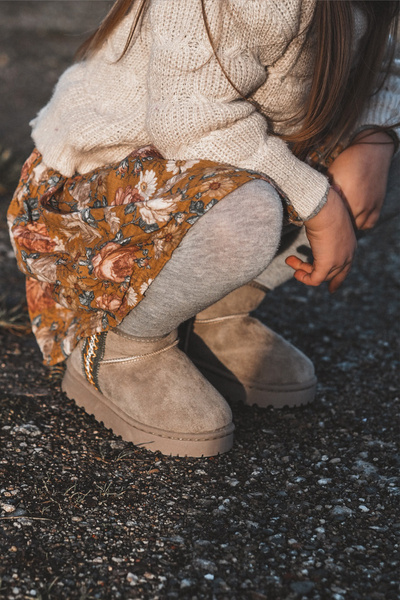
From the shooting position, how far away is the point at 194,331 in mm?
1969

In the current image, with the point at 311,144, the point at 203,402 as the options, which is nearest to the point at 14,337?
the point at 203,402

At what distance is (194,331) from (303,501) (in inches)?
24.2

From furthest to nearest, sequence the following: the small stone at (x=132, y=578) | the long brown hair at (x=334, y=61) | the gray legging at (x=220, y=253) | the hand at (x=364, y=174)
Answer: the hand at (x=364, y=174)
the long brown hair at (x=334, y=61)
the gray legging at (x=220, y=253)
the small stone at (x=132, y=578)

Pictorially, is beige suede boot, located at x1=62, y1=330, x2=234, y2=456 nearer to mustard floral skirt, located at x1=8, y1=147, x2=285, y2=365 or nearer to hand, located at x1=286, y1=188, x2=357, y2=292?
mustard floral skirt, located at x1=8, y1=147, x2=285, y2=365

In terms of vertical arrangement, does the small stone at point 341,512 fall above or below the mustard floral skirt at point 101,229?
below

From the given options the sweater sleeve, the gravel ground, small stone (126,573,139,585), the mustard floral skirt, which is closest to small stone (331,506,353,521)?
the gravel ground

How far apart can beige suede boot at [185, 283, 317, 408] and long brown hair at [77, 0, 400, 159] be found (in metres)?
0.46

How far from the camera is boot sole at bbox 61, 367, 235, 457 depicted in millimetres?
1630

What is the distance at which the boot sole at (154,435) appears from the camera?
1.63 meters

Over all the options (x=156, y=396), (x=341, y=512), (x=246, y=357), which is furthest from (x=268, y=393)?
(x=341, y=512)

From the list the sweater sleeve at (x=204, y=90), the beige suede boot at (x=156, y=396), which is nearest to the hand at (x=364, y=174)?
the sweater sleeve at (x=204, y=90)

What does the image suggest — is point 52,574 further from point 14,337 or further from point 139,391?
point 14,337

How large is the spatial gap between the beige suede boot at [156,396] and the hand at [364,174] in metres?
0.55

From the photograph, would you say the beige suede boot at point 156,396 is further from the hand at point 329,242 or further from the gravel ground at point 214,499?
the hand at point 329,242
